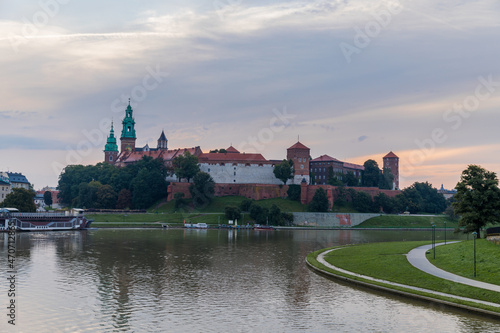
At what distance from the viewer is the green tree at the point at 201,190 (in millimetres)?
125250

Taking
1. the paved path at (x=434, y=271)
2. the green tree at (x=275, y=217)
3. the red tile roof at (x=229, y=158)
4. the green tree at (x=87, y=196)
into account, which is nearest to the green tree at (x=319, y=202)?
the green tree at (x=275, y=217)

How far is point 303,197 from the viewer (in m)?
128

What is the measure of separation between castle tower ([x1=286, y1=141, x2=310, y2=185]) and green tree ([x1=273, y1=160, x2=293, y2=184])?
2.74 metres

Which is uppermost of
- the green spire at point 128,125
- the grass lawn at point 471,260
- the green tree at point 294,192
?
the green spire at point 128,125

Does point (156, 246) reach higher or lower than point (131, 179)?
lower

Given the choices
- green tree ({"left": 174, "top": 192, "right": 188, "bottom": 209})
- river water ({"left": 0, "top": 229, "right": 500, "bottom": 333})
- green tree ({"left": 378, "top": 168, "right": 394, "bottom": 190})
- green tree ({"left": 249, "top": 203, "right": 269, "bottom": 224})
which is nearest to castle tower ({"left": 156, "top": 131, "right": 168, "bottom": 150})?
green tree ({"left": 174, "top": 192, "right": 188, "bottom": 209})

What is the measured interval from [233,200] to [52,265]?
8620 centimetres

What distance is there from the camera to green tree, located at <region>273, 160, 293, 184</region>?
134m

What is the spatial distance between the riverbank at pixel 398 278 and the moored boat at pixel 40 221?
2320 inches

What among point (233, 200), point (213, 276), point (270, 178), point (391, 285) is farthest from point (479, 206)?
point (270, 178)

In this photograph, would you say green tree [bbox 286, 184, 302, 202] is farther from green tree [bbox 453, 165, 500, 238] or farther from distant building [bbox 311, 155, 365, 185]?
green tree [bbox 453, 165, 500, 238]

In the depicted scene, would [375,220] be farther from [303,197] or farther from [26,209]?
[26,209]

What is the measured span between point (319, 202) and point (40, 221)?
6136 centimetres

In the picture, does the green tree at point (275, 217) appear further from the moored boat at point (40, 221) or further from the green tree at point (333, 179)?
the moored boat at point (40, 221)
